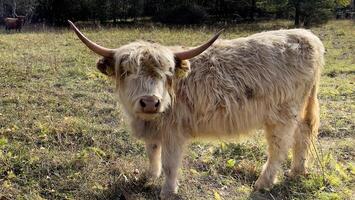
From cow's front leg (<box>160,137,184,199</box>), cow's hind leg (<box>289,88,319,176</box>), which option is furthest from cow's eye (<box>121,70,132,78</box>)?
cow's hind leg (<box>289,88,319,176</box>)

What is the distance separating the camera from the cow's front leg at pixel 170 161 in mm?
4117

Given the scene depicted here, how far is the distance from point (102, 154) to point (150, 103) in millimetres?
1558

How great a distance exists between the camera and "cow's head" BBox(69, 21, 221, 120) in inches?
144

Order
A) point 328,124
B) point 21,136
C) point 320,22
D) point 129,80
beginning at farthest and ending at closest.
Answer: point 320,22, point 328,124, point 21,136, point 129,80

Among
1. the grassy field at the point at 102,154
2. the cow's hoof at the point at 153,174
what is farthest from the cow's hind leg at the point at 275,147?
the cow's hoof at the point at 153,174

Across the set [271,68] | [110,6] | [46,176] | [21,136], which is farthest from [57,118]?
[110,6]

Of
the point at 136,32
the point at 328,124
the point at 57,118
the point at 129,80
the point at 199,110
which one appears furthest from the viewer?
the point at 136,32

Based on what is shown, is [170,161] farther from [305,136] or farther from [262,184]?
[305,136]

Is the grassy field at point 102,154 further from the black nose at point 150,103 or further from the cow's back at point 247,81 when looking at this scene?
the black nose at point 150,103

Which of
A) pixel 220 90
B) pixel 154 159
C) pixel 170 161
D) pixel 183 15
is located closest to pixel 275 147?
pixel 220 90

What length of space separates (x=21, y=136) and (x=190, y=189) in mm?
2172

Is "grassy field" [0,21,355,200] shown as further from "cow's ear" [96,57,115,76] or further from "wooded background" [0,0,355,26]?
"wooded background" [0,0,355,26]

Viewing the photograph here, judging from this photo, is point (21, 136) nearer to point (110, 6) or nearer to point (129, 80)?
point (129, 80)

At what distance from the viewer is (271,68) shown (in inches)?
172
